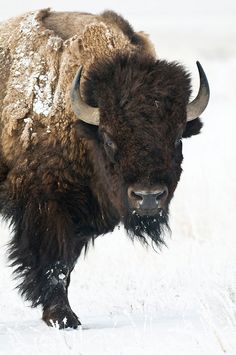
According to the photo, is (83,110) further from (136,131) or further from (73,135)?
(136,131)

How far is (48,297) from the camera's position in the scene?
7824 millimetres

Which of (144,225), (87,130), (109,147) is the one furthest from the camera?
(144,225)

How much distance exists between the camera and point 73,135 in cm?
791

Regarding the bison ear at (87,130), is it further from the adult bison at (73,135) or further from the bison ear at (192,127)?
the bison ear at (192,127)

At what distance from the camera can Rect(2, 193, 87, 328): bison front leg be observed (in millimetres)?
7828

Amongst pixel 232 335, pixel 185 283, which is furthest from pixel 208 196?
pixel 232 335

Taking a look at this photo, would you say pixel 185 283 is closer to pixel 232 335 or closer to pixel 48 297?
pixel 48 297

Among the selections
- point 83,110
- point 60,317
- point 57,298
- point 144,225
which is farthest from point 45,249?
point 83,110

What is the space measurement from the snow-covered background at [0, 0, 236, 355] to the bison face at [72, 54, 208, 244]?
0.84 metres

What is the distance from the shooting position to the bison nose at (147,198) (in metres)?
6.94

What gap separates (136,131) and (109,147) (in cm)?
39

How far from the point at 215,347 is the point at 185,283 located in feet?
14.1

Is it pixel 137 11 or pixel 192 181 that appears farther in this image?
pixel 137 11

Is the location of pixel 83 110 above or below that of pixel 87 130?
above
